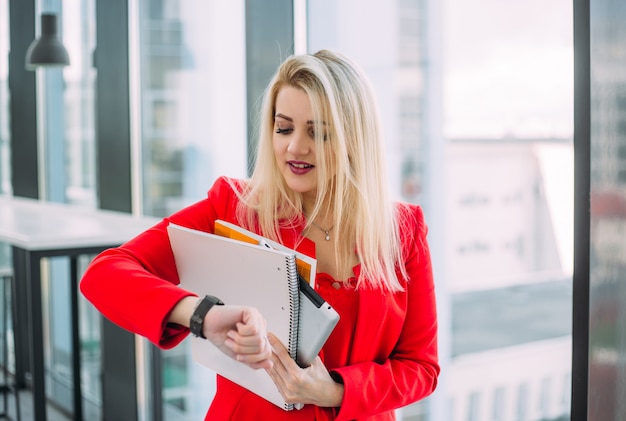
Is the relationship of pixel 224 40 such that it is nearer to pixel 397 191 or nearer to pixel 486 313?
pixel 397 191

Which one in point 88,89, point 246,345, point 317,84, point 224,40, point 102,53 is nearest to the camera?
point 246,345

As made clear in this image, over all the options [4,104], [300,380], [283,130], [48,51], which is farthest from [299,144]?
[4,104]

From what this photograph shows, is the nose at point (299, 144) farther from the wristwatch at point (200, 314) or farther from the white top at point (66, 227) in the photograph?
the white top at point (66, 227)

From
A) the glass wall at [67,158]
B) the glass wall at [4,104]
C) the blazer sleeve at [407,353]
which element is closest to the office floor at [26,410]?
the glass wall at [67,158]

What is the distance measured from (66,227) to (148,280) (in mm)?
1850

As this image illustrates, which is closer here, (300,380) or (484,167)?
(300,380)

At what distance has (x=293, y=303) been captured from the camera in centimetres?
114

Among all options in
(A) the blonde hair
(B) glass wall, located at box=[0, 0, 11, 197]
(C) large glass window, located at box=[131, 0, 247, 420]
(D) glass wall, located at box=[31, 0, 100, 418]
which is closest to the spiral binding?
(A) the blonde hair

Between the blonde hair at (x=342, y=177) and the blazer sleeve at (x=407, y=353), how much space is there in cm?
4

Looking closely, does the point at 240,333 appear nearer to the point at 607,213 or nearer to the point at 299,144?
the point at 299,144

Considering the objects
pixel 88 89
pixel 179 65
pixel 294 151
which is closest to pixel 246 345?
pixel 294 151

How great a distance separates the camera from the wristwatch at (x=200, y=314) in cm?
112

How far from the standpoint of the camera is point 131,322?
122 centimetres

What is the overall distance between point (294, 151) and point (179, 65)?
1.90 metres
